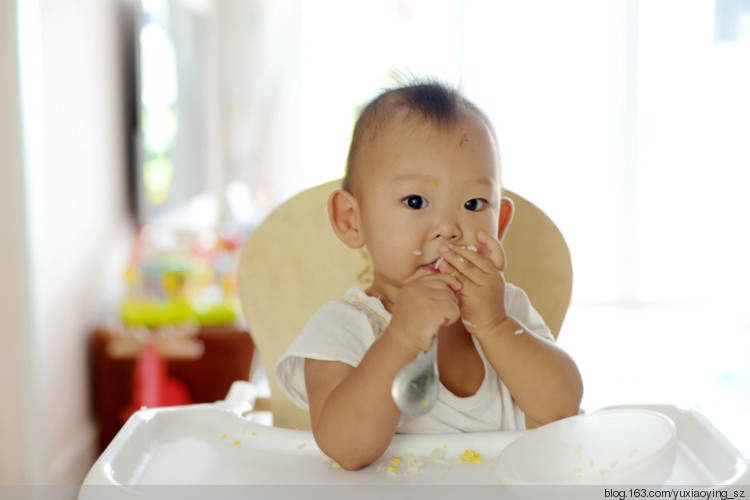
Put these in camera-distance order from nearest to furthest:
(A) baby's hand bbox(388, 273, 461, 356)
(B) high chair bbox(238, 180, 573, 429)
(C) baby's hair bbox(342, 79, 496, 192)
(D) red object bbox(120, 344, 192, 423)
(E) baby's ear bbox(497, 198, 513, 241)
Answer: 1. (A) baby's hand bbox(388, 273, 461, 356)
2. (C) baby's hair bbox(342, 79, 496, 192)
3. (E) baby's ear bbox(497, 198, 513, 241)
4. (B) high chair bbox(238, 180, 573, 429)
5. (D) red object bbox(120, 344, 192, 423)

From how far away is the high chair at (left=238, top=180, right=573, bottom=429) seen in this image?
3.48 feet

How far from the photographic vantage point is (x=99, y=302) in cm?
238

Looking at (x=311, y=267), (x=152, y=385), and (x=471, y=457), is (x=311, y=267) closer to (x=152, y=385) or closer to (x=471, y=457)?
(x=471, y=457)

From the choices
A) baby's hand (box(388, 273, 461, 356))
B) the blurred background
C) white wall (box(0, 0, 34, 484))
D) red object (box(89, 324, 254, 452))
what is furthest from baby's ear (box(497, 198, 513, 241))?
the blurred background

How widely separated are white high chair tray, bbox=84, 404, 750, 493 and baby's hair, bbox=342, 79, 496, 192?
29 centimetres

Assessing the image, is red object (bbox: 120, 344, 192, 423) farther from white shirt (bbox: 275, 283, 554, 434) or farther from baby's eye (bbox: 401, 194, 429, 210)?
baby's eye (bbox: 401, 194, 429, 210)

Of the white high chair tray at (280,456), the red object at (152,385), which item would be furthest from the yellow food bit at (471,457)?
the red object at (152,385)

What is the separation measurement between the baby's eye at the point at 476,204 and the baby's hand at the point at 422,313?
0.10 meters

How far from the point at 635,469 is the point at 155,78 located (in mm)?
2294

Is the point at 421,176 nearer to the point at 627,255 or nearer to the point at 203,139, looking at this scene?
the point at 203,139

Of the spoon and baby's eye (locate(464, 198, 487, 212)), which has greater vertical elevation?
baby's eye (locate(464, 198, 487, 212))

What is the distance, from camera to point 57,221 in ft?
6.56

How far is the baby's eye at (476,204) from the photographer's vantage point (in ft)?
2.62

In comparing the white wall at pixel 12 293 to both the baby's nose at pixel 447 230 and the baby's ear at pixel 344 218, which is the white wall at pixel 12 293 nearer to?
the baby's ear at pixel 344 218
